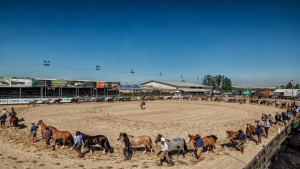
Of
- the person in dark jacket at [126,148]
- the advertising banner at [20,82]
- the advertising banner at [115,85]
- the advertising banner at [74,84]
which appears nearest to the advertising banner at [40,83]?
the advertising banner at [20,82]

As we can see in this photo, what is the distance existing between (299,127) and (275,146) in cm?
592

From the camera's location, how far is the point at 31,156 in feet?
29.0

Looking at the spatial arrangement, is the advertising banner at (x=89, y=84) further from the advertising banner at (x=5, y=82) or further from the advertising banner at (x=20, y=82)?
the advertising banner at (x=5, y=82)

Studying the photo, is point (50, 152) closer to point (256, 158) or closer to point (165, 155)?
point (165, 155)

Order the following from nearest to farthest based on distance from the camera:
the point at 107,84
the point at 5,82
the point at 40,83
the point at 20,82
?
1. the point at 5,82
2. the point at 20,82
3. the point at 40,83
4. the point at 107,84

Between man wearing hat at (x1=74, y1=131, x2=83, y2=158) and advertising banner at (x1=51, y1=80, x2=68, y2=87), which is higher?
advertising banner at (x1=51, y1=80, x2=68, y2=87)

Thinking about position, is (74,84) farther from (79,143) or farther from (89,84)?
(79,143)

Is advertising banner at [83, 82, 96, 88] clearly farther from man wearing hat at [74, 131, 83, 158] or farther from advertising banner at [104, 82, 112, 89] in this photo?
man wearing hat at [74, 131, 83, 158]

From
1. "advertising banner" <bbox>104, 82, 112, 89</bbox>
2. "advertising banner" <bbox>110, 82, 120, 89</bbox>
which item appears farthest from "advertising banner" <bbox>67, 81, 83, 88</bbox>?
"advertising banner" <bbox>110, 82, 120, 89</bbox>

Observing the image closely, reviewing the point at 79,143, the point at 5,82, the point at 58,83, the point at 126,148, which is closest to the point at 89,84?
the point at 58,83

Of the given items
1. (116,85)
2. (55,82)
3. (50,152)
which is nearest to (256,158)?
(50,152)

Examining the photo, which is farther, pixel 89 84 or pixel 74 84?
pixel 89 84

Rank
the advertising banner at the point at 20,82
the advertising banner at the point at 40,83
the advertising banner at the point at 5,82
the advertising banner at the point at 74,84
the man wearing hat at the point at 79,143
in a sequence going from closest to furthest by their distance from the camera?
1. the man wearing hat at the point at 79,143
2. the advertising banner at the point at 5,82
3. the advertising banner at the point at 20,82
4. the advertising banner at the point at 40,83
5. the advertising banner at the point at 74,84

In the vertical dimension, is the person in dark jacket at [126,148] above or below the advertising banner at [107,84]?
below
